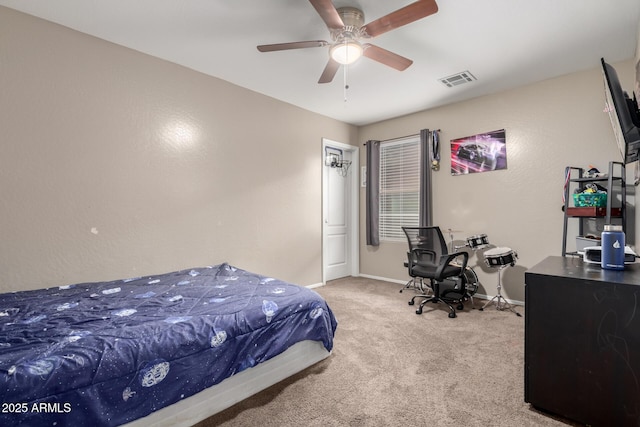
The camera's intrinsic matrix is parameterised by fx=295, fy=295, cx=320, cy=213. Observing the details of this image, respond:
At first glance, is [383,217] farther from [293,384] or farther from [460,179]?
[293,384]

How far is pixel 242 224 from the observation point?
11.9 feet

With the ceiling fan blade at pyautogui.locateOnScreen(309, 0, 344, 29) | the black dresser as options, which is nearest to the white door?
the ceiling fan blade at pyautogui.locateOnScreen(309, 0, 344, 29)

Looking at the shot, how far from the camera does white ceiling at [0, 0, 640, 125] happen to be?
2.18m

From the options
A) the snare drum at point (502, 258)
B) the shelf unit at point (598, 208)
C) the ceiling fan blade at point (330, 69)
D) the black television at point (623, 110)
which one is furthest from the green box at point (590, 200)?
the ceiling fan blade at point (330, 69)

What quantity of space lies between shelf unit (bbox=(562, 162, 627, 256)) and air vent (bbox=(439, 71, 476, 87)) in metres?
1.40

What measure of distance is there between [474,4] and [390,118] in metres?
2.63

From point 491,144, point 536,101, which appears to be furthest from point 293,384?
point 536,101

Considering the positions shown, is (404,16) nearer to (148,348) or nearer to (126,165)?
(148,348)

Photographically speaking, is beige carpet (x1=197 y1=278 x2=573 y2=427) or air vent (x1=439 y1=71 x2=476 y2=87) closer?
beige carpet (x1=197 y1=278 x2=573 y2=427)

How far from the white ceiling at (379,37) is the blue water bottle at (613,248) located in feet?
5.52

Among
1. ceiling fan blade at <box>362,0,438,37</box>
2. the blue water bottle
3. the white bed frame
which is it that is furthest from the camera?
ceiling fan blade at <box>362,0,438,37</box>

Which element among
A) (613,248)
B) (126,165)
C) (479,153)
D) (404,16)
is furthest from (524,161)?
(126,165)

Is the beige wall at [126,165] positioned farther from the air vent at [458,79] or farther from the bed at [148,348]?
the air vent at [458,79]

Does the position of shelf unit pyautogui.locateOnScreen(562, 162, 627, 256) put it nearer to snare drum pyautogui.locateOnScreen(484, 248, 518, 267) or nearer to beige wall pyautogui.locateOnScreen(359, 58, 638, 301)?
beige wall pyautogui.locateOnScreen(359, 58, 638, 301)
